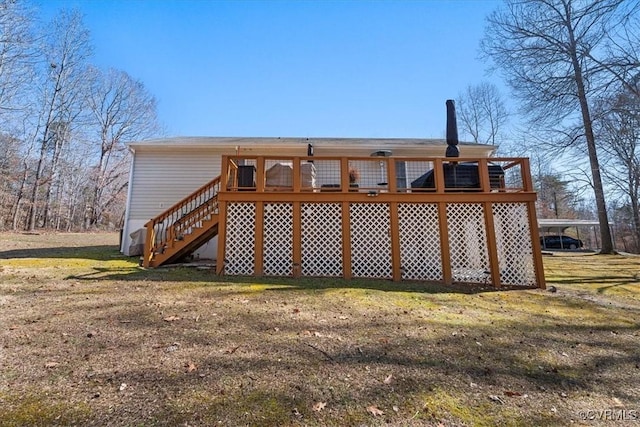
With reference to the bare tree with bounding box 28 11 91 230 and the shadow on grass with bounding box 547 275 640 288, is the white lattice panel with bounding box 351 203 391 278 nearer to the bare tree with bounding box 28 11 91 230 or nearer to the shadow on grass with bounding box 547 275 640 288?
the shadow on grass with bounding box 547 275 640 288

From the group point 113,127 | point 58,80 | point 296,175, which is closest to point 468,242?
point 296,175

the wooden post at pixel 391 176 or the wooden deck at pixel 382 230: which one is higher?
the wooden post at pixel 391 176

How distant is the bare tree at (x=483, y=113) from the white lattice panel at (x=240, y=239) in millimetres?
23001

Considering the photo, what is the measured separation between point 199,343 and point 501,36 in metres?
14.5

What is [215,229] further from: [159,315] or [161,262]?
[159,315]

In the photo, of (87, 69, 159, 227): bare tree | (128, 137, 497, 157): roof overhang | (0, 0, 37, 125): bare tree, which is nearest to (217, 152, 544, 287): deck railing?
(128, 137, 497, 157): roof overhang

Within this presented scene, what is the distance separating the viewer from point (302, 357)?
285 centimetres

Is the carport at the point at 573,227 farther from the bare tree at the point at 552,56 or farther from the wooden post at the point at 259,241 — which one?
the wooden post at the point at 259,241

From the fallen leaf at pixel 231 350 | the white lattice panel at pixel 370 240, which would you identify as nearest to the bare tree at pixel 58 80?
the white lattice panel at pixel 370 240

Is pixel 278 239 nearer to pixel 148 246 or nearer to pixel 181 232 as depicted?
pixel 181 232

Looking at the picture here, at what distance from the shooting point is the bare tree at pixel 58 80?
18.9 m

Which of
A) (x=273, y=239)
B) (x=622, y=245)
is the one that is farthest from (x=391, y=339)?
(x=622, y=245)

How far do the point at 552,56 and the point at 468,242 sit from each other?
922 cm

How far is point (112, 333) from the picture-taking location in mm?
3172
